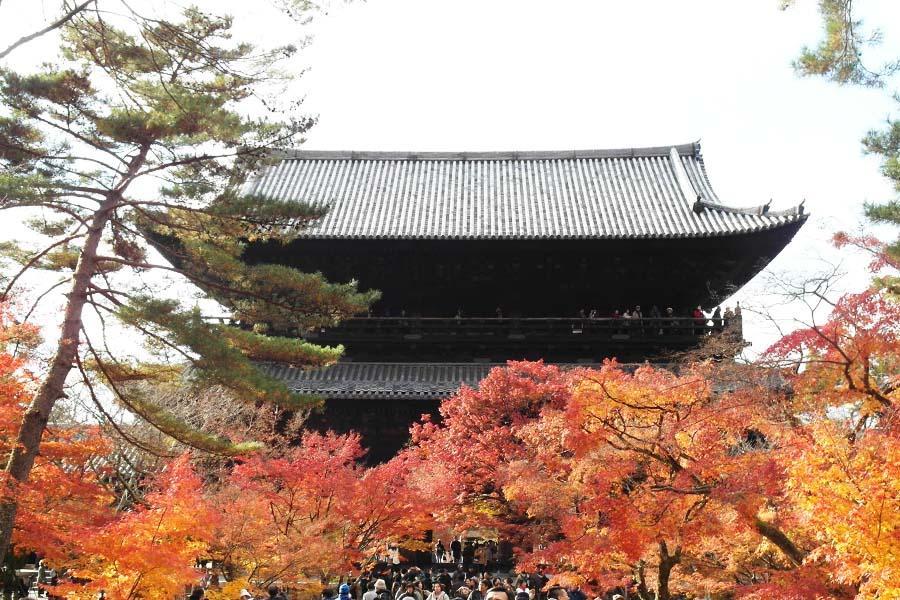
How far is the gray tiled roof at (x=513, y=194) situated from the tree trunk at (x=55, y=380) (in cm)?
992

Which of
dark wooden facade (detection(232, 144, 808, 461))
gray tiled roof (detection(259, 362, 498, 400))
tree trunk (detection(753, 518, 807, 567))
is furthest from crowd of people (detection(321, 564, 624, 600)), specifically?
gray tiled roof (detection(259, 362, 498, 400))

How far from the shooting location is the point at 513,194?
84.9 ft

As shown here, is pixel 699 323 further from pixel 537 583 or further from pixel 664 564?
pixel 664 564

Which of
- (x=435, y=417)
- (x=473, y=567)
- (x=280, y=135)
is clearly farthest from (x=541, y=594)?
(x=280, y=135)

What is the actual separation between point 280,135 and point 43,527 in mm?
6166

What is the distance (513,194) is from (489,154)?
3.41 m

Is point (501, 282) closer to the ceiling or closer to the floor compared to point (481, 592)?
closer to the ceiling

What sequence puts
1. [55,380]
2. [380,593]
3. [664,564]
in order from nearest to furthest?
[55,380] → [664,564] → [380,593]

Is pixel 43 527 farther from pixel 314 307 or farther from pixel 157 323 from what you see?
pixel 314 307

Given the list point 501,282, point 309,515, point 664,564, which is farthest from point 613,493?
point 501,282

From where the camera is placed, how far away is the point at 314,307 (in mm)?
11273

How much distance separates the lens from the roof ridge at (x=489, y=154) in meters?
28.6

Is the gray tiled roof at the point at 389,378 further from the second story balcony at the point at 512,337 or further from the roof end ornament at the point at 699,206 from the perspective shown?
the roof end ornament at the point at 699,206

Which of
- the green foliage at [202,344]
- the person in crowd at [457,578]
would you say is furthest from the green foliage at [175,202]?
the person in crowd at [457,578]
